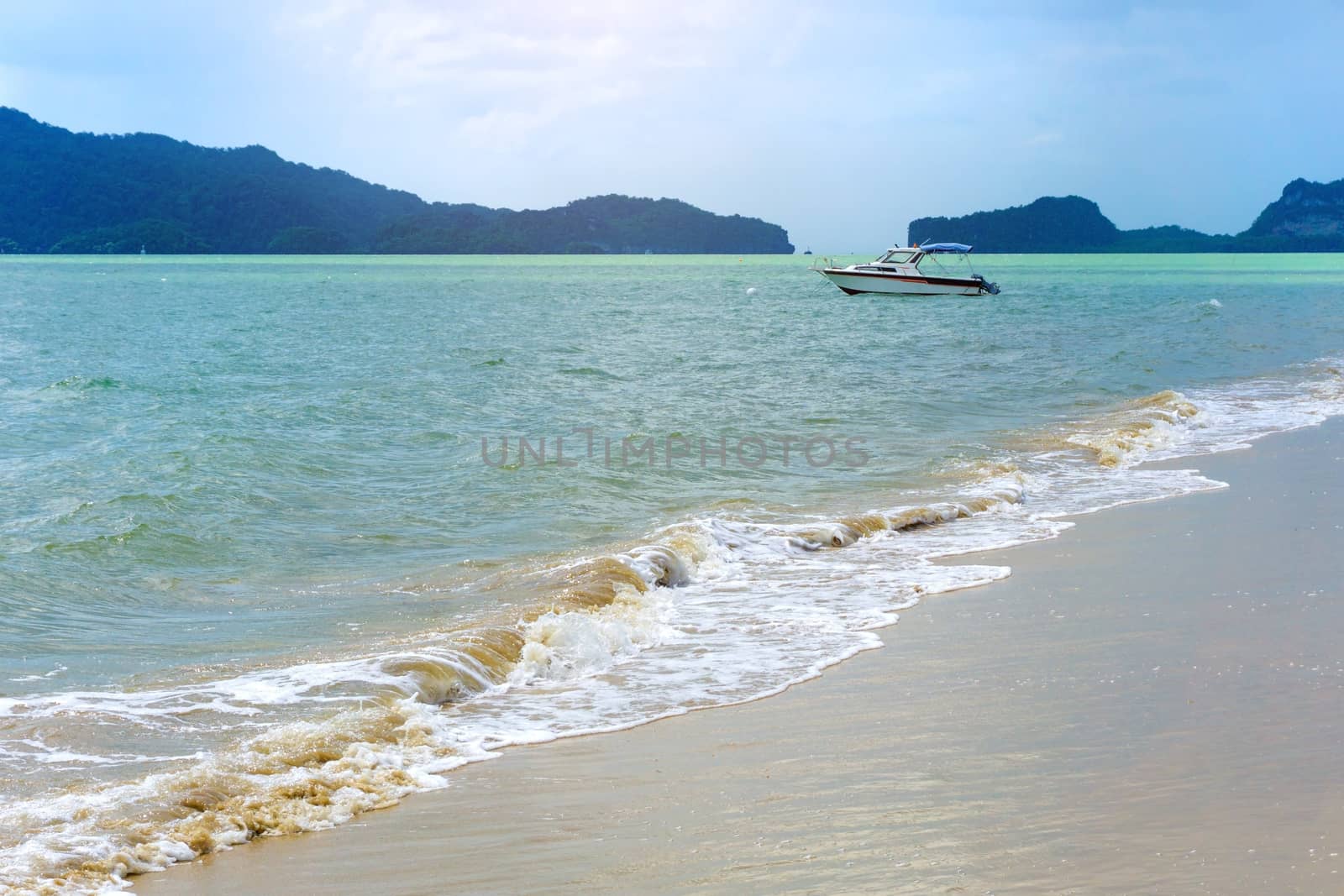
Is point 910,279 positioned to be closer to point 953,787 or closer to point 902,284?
point 902,284

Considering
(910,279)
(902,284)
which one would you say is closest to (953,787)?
(910,279)

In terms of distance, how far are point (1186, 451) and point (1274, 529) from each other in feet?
20.0

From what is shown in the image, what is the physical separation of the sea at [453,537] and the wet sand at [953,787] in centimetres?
42

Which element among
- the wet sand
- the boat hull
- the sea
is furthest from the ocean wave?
the boat hull

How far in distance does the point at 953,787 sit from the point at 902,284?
64.0 metres

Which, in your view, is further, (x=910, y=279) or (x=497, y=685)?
(x=910, y=279)

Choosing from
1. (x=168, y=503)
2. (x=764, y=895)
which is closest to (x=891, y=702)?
(x=764, y=895)

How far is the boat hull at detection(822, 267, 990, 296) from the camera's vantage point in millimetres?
65688

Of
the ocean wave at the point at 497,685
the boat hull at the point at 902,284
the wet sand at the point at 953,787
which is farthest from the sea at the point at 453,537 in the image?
the boat hull at the point at 902,284

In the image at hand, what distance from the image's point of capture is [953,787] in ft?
16.5

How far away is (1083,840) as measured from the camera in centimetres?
441

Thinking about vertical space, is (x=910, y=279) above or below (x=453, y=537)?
above

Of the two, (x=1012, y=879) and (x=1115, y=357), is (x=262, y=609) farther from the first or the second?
(x=1115, y=357)

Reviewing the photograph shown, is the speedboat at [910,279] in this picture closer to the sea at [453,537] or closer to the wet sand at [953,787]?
the sea at [453,537]
